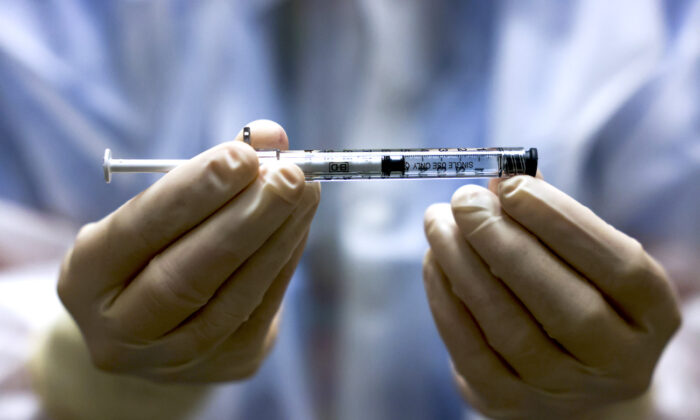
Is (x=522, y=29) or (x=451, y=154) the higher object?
(x=522, y=29)

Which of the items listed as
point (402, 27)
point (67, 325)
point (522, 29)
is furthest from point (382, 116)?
point (67, 325)

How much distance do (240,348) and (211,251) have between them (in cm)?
25

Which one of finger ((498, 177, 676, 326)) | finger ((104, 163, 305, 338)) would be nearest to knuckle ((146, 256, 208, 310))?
finger ((104, 163, 305, 338))

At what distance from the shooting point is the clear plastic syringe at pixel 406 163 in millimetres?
577

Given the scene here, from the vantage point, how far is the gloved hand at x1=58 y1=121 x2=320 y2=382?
20.2 inches

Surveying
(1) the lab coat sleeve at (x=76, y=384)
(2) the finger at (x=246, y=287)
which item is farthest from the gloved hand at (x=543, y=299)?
(1) the lab coat sleeve at (x=76, y=384)

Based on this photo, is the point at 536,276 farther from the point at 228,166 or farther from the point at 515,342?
the point at 228,166

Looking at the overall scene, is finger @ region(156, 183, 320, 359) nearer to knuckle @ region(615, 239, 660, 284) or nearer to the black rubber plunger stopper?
the black rubber plunger stopper

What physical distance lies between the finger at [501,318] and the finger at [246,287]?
0.66 feet

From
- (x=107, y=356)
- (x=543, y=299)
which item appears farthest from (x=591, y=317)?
(x=107, y=356)

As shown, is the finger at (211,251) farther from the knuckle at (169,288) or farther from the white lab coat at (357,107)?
the white lab coat at (357,107)

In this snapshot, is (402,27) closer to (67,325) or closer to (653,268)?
(653,268)

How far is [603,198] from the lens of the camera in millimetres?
825

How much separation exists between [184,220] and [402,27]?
0.58 m
